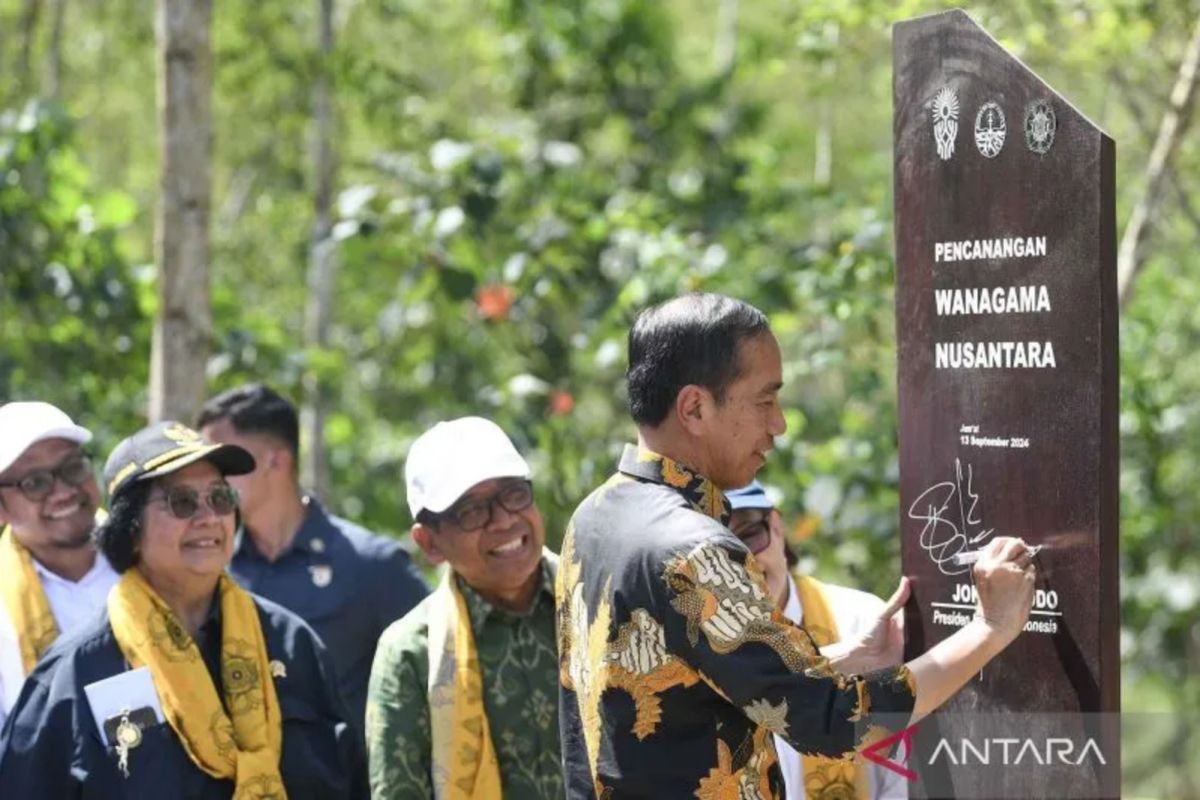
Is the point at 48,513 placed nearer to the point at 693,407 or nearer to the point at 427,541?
the point at 427,541

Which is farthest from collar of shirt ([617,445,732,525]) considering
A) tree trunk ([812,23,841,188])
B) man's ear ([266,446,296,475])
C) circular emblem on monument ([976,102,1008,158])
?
tree trunk ([812,23,841,188])

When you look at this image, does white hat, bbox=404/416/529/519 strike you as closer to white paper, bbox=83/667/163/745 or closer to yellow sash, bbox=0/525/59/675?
white paper, bbox=83/667/163/745

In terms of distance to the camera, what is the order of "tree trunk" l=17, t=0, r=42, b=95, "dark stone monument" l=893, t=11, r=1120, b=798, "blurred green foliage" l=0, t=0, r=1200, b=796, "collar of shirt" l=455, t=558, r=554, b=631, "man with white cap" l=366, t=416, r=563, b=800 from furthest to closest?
"tree trunk" l=17, t=0, r=42, b=95
"blurred green foliage" l=0, t=0, r=1200, b=796
"collar of shirt" l=455, t=558, r=554, b=631
"man with white cap" l=366, t=416, r=563, b=800
"dark stone monument" l=893, t=11, r=1120, b=798

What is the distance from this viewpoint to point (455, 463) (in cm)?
440

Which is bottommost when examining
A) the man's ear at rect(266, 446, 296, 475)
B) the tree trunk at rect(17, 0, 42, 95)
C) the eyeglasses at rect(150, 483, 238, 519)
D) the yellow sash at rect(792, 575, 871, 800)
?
the yellow sash at rect(792, 575, 871, 800)

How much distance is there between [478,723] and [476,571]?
0.36m

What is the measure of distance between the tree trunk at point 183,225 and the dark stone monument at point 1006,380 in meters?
3.74

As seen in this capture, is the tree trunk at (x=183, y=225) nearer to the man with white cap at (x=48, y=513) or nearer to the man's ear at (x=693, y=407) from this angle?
the man with white cap at (x=48, y=513)

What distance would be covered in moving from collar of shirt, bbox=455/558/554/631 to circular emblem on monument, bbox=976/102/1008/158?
5.31 ft

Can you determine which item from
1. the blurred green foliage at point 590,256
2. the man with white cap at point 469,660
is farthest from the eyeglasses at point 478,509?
the blurred green foliage at point 590,256

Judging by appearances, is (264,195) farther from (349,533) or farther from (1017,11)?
(349,533)

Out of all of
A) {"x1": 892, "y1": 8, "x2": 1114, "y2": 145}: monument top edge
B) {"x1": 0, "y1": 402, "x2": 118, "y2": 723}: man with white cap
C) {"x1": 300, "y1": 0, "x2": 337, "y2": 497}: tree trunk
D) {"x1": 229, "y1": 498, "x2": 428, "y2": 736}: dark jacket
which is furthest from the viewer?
{"x1": 300, "y1": 0, "x2": 337, "y2": 497}: tree trunk

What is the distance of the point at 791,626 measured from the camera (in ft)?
10.0
